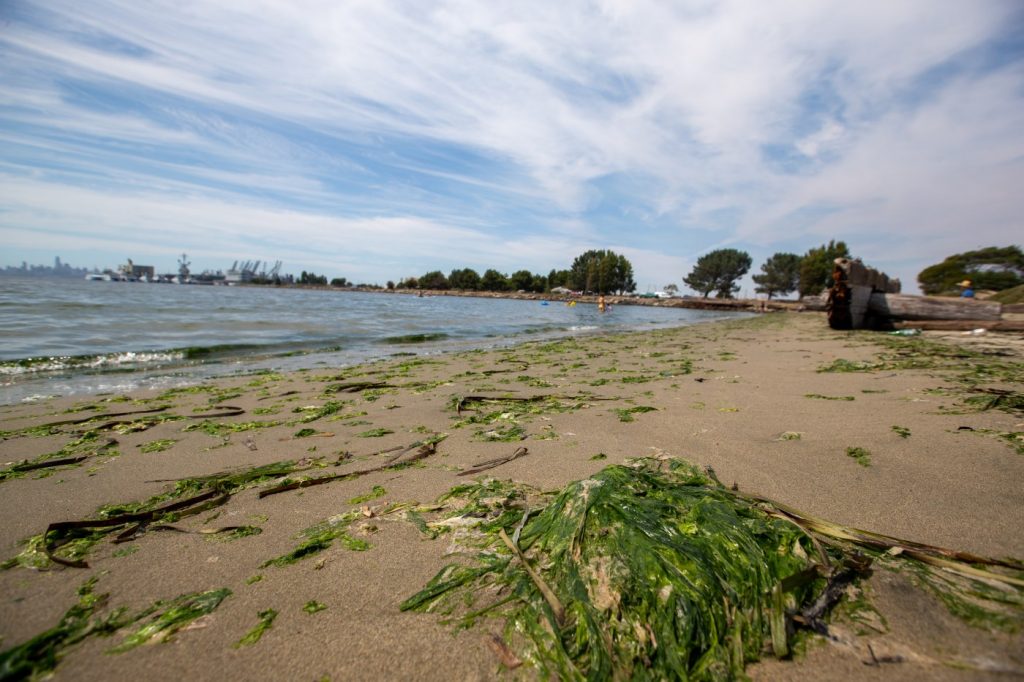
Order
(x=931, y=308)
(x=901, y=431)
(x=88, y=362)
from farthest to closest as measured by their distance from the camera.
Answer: (x=931, y=308), (x=88, y=362), (x=901, y=431)

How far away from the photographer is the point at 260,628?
4.78 feet

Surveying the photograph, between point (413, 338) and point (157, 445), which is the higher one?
point (157, 445)

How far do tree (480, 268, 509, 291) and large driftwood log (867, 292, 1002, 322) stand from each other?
388 ft

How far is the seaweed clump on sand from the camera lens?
1296 millimetres

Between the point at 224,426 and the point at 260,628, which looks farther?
the point at 224,426

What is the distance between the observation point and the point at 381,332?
16.0 meters

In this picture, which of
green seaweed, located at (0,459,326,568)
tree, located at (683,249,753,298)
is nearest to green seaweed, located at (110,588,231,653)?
green seaweed, located at (0,459,326,568)

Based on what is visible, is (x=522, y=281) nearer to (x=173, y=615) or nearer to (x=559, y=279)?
(x=559, y=279)

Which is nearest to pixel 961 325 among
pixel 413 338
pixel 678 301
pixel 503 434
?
pixel 503 434

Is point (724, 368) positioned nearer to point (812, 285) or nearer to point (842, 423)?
point (842, 423)

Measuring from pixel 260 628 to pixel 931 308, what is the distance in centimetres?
1510

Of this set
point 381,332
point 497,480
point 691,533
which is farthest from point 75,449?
point 381,332

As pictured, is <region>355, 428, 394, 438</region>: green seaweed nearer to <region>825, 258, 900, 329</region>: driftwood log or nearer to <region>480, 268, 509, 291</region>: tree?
<region>825, 258, 900, 329</region>: driftwood log

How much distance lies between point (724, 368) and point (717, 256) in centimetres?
10746
